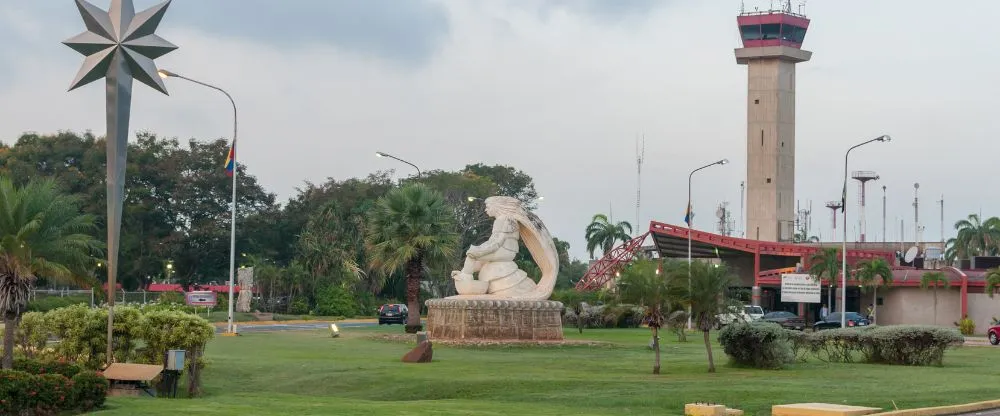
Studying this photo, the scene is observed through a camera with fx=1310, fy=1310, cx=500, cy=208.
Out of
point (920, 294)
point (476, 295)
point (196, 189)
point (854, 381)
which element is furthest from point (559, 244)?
point (854, 381)

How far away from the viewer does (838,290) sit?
81125mm

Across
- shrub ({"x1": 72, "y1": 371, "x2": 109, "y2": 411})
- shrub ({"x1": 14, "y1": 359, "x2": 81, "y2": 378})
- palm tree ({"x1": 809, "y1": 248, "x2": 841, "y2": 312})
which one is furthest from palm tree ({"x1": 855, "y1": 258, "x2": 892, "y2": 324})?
shrub ({"x1": 72, "y1": 371, "x2": 109, "y2": 411})

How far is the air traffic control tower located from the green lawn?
71.1 m

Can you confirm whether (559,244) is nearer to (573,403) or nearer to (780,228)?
(780,228)

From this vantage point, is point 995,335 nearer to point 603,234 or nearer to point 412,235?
point 412,235

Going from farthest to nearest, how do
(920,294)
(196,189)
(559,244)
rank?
(559,244) → (196,189) → (920,294)

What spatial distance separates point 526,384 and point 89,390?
971 centimetres

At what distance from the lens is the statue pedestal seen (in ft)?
146

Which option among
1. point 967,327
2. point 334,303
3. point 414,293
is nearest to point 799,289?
point 967,327

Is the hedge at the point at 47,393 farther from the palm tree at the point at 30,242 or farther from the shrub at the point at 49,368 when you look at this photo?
the palm tree at the point at 30,242

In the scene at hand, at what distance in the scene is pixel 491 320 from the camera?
44.7m

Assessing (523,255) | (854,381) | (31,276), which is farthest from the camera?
(523,255)

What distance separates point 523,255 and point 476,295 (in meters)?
65.6

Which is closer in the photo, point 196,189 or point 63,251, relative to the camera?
point 63,251
